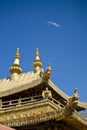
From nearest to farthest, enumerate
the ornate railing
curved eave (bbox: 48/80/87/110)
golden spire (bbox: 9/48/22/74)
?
the ornate railing < curved eave (bbox: 48/80/87/110) < golden spire (bbox: 9/48/22/74)

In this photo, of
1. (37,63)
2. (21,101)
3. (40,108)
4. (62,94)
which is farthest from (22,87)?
(37,63)

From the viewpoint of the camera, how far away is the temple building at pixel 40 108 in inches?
741

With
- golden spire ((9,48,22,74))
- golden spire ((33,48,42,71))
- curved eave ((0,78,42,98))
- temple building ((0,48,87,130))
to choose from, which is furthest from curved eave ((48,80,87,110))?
golden spire ((9,48,22,74))

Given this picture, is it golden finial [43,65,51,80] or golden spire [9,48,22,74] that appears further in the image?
golden spire [9,48,22,74]

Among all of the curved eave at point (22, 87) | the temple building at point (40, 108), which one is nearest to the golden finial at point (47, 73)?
the temple building at point (40, 108)

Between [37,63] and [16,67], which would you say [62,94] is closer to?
[37,63]

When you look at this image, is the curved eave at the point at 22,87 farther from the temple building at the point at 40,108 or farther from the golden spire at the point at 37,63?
the golden spire at the point at 37,63

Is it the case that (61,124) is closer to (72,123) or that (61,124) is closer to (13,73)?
(72,123)

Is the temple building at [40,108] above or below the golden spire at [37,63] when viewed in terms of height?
below

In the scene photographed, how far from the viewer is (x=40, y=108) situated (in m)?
20.1

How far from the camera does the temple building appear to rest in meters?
18.8

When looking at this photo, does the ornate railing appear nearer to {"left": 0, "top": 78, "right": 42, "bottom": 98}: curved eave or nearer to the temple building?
the temple building

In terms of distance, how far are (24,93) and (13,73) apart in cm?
422

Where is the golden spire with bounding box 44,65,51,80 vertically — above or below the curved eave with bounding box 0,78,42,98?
above
